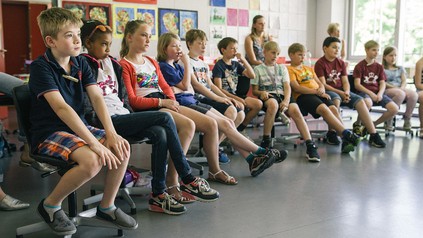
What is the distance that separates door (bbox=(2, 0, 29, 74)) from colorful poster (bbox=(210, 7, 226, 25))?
3765mm

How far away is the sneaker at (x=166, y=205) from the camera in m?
2.22

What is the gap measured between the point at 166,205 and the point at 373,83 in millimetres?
3105

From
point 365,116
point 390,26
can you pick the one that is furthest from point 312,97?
point 390,26

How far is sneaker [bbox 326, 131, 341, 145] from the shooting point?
4141 millimetres

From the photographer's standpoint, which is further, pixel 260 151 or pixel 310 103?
pixel 310 103

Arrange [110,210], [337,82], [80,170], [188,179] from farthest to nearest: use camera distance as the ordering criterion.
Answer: [337,82] < [188,179] < [110,210] < [80,170]

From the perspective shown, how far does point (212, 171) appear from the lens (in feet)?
9.27

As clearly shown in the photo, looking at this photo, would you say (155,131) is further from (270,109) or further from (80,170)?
(270,109)

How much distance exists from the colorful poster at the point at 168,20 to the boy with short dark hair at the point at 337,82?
2639 mm

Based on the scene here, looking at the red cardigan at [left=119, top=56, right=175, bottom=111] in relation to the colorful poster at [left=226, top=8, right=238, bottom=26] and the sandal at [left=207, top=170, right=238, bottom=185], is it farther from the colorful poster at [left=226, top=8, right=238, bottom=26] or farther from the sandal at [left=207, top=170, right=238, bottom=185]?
the colorful poster at [left=226, top=8, right=238, bottom=26]

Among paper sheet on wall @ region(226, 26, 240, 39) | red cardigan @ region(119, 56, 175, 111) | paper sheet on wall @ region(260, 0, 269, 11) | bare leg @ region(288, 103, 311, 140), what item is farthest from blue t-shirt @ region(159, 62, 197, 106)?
paper sheet on wall @ region(260, 0, 269, 11)

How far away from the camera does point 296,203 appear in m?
2.40

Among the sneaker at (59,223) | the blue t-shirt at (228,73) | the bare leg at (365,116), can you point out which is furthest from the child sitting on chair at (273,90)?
the sneaker at (59,223)

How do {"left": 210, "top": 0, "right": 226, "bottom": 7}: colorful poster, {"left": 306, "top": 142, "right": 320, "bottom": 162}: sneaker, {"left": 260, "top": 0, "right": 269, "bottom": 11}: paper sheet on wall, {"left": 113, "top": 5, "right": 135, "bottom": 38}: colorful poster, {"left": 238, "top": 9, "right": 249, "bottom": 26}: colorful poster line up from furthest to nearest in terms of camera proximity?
{"left": 260, "top": 0, "right": 269, "bottom": 11}: paper sheet on wall, {"left": 238, "top": 9, "right": 249, "bottom": 26}: colorful poster, {"left": 210, "top": 0, "right": 226, "bottom": 7}: colorful poster, {"left": 113, "top": 5, "right": 135, "bottom": 38}: colorful poster, {"left": 306, "top": 142, "right": 320, "bottom": 162}: sneaker
